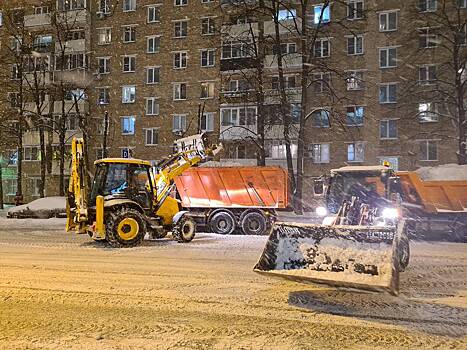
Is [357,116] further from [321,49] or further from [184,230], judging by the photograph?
[184,230]

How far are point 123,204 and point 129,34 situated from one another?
107 ft

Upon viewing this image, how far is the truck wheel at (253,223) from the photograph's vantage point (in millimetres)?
18250

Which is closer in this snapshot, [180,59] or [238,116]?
[238,116]

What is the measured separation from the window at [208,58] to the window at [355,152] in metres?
13.2

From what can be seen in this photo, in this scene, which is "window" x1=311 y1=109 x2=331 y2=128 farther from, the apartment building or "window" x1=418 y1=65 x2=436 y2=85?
"window" x1=418 y1=65 x2=436 y2=85

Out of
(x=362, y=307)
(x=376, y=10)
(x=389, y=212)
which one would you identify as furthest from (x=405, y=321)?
(x=376, y=10)

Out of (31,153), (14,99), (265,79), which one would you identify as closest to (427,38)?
(265,79)

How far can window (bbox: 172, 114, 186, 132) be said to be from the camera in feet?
133

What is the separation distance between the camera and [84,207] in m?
13.5

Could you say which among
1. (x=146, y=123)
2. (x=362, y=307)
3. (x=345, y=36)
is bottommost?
(x=362, y=307)

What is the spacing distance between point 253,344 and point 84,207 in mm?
9263

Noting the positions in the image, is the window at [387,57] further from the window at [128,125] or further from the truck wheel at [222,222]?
the truck wheel at [222,222]

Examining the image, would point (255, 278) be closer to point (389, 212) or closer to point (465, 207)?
point (389, 212)

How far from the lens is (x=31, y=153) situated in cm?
4512
